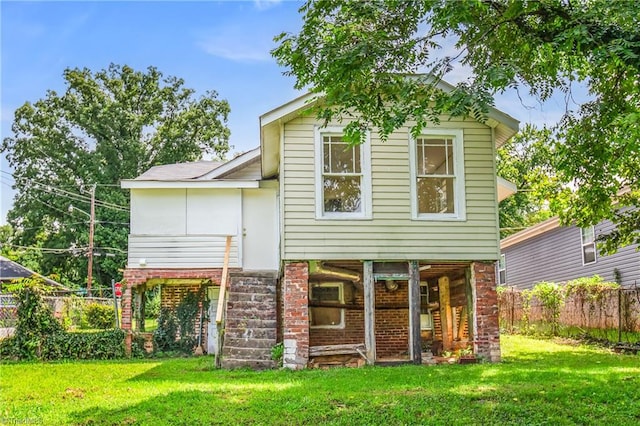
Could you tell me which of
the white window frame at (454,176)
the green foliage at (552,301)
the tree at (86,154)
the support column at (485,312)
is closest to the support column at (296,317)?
the white window frame at (454,176)

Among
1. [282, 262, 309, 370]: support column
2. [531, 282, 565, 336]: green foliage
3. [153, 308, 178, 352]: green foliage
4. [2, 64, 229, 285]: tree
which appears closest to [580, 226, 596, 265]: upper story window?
[531, 282, 565, 336]: green foliage

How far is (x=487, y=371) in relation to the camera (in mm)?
10031

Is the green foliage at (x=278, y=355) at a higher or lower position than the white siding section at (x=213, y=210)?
lower

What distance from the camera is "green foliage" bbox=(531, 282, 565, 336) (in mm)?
18484

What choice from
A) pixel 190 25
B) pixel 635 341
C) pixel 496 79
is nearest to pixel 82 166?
pixel 190 25

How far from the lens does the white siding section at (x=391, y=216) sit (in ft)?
38.0

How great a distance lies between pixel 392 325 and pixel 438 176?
4317mm

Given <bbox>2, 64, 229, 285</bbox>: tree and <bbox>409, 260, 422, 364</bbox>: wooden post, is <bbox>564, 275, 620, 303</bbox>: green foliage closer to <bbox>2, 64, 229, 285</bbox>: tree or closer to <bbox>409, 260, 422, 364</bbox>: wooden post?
<bbox>409, 260, 422, 364</bbox>: wooden post

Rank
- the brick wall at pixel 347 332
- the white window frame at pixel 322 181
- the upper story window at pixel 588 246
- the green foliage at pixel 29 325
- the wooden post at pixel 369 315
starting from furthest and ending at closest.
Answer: the upper story window at pixel 588 246, the brick wall at pixel 347 332, the green foliage at pixel 29 325, the white window frame at pixel 322 181, the wooden post at pixel 369 315

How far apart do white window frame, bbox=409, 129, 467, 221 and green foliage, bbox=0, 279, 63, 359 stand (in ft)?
28.2

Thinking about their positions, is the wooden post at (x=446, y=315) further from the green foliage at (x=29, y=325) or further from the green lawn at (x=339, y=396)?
the green foliage at (x=29, y=325)

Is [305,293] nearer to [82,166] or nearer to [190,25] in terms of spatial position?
[190,25]

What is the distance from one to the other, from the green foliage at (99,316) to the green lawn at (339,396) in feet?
48.4

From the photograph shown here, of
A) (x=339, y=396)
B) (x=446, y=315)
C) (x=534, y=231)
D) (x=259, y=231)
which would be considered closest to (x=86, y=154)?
(x=259, y=231)
